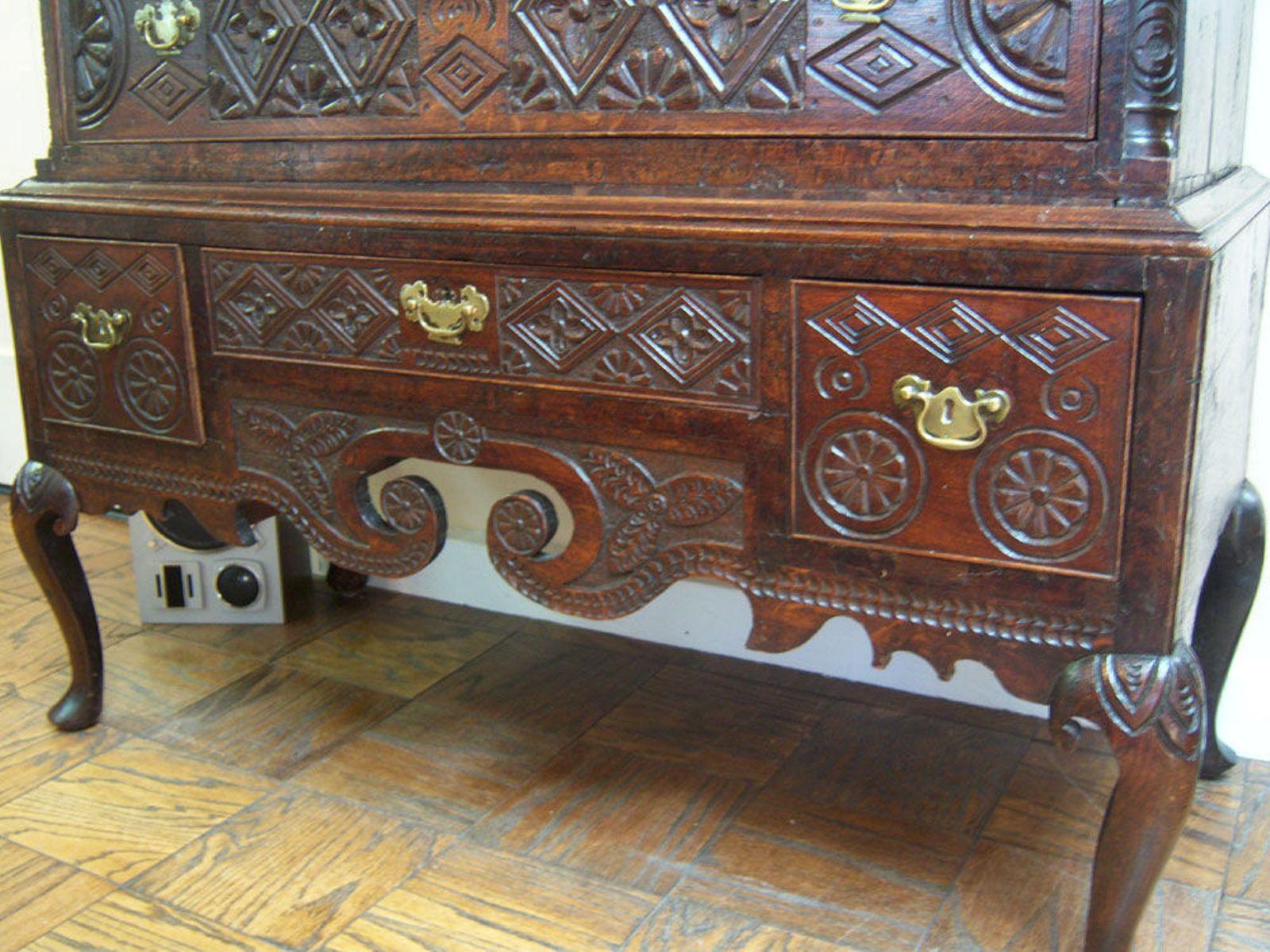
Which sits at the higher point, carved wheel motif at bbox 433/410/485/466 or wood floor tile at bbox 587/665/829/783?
carved wheel motif at bbox 433/410/485/466

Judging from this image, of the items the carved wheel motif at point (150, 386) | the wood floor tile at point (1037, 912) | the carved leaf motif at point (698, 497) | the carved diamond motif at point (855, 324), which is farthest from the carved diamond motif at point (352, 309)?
the wood floor tile at point (1037, 912)

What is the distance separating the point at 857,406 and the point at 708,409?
127 mm

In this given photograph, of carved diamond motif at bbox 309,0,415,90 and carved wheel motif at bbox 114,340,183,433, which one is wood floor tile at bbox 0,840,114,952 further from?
carved diamond motif at bbox 309,0,415,90

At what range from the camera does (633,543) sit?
117 centimetres

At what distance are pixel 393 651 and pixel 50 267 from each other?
671mm

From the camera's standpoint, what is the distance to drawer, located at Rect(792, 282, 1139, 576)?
951 mm

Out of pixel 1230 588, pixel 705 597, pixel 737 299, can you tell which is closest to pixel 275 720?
pixel 705 597

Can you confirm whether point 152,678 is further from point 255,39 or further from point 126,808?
point 255,39

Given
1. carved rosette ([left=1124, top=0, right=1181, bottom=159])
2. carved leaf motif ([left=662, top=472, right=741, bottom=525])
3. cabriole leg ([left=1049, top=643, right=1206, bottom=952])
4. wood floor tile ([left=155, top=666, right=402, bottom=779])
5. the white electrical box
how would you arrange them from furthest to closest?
the white electrical box → wood floor tile ([left=155, top=666, right=402, bottom=779]) → carved leaf motif ([left=662, top=472, right=741, bottom=525]) → cabriole leg ([left=1049, top=643, right=1206, bottom=952]) → carved rosette ([left=1124, top=0, right=1181, bottom=159])

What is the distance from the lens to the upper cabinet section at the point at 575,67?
950 millimetres

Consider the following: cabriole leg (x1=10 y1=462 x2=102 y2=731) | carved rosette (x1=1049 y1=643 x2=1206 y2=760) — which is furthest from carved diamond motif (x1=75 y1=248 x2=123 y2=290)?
carved rosette (x1=1049 y1=643 x2=1206 y2=760)

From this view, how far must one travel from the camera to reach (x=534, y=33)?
1122 millimetres

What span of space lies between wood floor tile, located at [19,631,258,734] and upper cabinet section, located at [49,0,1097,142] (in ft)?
2.26

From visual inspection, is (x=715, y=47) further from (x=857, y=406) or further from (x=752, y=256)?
(x=857, y=406)
